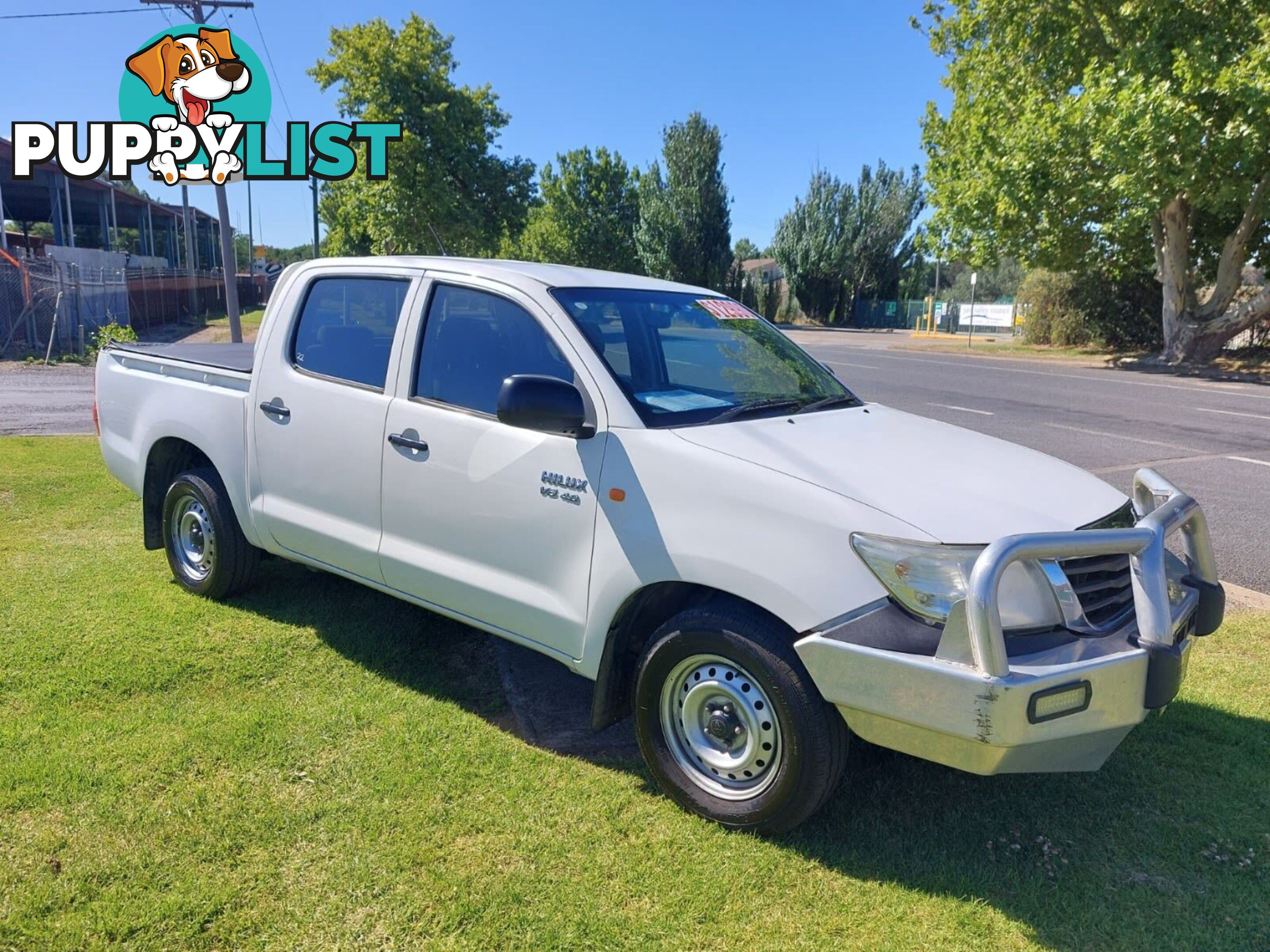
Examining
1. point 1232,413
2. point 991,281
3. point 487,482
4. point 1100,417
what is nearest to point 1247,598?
point 487,482

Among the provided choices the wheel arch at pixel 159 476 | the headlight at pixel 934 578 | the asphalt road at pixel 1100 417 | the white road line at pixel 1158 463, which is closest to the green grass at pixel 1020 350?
the asphalt road at pixel 1100 417

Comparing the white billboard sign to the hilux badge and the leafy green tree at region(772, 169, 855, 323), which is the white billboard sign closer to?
the leafy green tree at region(772, 169, 855, 323)

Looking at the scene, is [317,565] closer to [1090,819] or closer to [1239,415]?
[1090,819]

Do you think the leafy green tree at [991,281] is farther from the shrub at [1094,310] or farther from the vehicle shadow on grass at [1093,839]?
the vehicle shadow on grass at [1093,839]

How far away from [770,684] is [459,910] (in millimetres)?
1121

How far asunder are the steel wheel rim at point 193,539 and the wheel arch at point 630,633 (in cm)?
270

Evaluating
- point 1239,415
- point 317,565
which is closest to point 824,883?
Answer: point 317,565

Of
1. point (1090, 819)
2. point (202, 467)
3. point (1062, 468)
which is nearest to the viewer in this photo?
point (1090, 819)

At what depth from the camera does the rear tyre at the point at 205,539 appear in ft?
16.4

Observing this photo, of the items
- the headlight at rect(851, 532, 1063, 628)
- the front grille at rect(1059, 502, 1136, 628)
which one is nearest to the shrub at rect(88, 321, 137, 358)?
the headlight at rect(851, 532, 1063, 628)

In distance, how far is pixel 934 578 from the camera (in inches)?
107

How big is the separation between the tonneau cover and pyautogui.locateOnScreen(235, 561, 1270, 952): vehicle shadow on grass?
80.6 inches

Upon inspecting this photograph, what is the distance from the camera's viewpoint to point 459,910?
2770mm

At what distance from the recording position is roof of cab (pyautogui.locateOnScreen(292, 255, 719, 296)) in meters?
3.86
